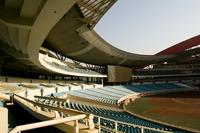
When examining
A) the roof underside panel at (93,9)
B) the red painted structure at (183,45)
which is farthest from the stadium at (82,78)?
the red painted structure at (183,45)

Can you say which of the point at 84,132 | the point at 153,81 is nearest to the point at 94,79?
the point at 153,81

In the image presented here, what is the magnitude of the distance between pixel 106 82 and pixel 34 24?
57.2m

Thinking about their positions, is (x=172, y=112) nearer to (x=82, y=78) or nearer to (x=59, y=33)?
(x=59, y=33)

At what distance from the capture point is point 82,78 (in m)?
66.2

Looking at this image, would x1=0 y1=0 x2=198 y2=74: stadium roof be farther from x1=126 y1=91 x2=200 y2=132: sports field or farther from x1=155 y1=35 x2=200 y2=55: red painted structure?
x1=126 y1=91 x2=200 y2=132: sports field

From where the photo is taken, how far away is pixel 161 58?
77312 mm

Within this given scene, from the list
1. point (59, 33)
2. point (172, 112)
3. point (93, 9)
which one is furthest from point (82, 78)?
point (172, 112)

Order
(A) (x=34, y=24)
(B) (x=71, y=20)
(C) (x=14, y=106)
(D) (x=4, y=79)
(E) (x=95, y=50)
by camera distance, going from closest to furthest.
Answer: (A) (x=34, y=24) < (C) (x=14, y=106) < (D) (x=4, y=79) < (B) (x=71, y=20) < (E) (x=95, y=50)

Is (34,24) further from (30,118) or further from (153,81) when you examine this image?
(153,81)

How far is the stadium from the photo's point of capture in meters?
9.45

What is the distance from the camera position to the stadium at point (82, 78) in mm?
9453

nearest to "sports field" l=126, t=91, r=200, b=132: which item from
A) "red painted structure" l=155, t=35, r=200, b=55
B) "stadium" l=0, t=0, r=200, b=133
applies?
"stadium" l=0, t=0, r=200, b=133

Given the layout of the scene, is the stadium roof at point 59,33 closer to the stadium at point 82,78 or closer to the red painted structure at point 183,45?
the stadium at point 82,78

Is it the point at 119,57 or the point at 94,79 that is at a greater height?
the point at 119,57
